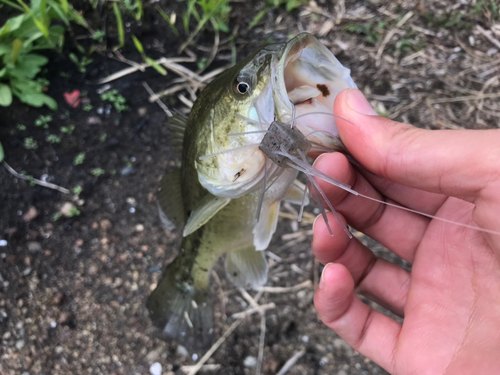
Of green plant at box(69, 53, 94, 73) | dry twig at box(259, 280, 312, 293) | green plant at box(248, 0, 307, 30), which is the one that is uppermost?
green plant at box(248, 0, 307, 30)

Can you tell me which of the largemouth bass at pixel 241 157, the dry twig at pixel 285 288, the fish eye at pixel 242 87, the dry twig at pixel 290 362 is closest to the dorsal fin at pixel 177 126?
the largemouth bass at pixel 241 157

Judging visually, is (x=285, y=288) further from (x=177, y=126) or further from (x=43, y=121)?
(x=43, y=121)

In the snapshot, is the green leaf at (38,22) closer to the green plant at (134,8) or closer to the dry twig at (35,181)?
the green plant at (134,8)

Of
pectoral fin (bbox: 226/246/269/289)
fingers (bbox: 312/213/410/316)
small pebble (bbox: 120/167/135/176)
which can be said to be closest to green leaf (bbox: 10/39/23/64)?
small pebble (bbox: 120/167/135/176)

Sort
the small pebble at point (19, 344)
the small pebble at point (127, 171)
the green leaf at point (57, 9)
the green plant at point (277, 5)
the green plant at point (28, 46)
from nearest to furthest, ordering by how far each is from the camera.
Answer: the small pebble at point (19, 344)
the green plant at point (28, 46)
the green leaf at point (57, 9)
the small pebble at point (127, 171)
the green plant at point (277, 5)

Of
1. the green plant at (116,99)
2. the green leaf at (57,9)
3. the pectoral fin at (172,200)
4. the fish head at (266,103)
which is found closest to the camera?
the fish head at (266,103)

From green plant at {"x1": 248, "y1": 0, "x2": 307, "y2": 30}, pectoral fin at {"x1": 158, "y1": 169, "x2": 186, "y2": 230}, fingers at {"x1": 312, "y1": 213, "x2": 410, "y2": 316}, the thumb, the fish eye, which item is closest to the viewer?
the thumb

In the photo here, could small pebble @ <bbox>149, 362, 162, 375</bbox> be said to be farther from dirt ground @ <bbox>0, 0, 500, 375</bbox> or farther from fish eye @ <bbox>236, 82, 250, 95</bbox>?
fish eye @ <bbox>236, 82, 250, 95</bbox>
